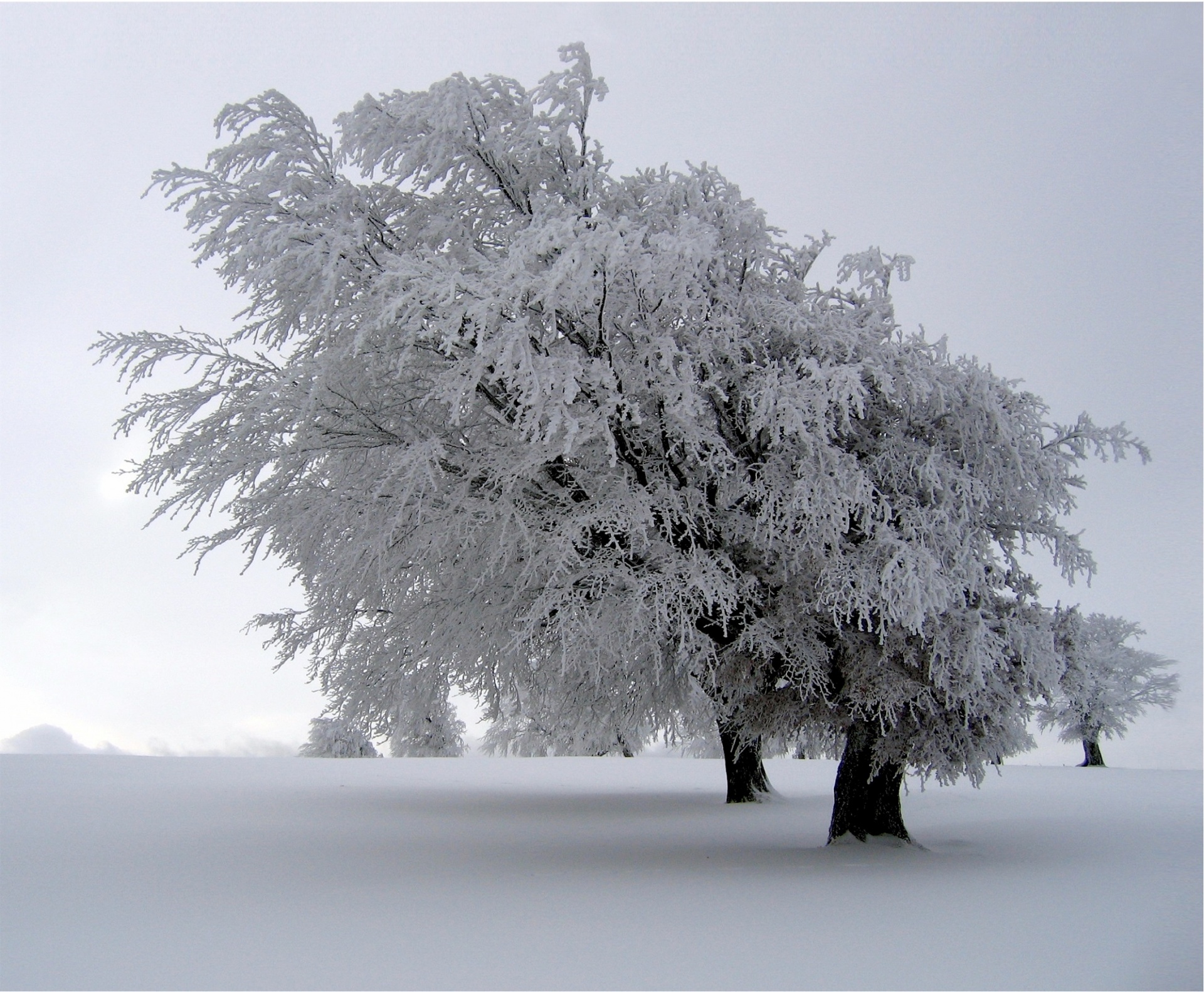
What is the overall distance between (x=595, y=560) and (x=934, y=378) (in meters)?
3.43

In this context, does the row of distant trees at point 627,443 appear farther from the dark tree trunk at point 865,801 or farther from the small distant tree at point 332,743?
the small distant tree at point 332,743

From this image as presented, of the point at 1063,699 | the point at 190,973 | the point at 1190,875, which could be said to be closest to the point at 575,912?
the point at 190,973

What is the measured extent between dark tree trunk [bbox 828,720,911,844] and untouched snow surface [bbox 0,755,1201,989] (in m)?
0.32

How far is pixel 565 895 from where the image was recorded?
6934mm

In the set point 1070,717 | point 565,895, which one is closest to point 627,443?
point 565,895

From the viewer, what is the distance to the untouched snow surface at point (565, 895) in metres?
5.07

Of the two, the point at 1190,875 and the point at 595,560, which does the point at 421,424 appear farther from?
the point at 1190,875

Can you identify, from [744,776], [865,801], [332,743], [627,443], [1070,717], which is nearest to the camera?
[627,443]

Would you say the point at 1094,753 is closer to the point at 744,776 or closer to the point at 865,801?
the point at 744,776

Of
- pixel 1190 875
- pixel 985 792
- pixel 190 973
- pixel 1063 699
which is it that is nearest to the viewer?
pixel 190 973

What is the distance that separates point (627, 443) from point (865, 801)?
4.29 meters

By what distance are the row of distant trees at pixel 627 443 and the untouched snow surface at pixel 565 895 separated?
159 cm

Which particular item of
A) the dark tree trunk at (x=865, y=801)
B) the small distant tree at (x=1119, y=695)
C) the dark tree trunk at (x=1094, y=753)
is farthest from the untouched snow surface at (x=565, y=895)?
the dark tree trunk at (x=1094, y=753)

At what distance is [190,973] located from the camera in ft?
16.0
